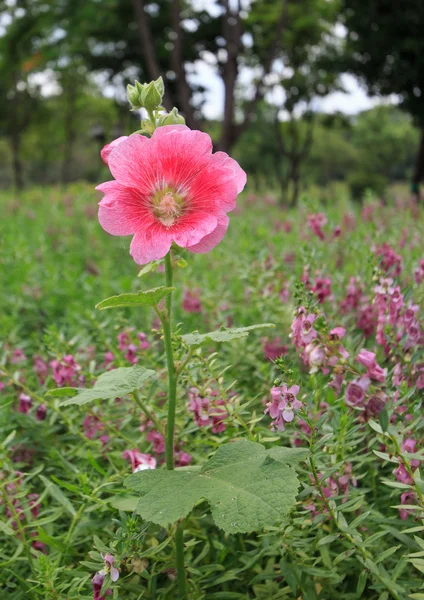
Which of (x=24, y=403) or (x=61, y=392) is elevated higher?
(x=61, y=392)

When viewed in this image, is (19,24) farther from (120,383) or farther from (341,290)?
(120,383)

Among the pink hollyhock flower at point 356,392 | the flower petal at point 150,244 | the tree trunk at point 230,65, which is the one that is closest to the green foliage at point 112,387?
the flower petal at point 150,244

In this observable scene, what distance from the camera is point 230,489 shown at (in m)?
1.32

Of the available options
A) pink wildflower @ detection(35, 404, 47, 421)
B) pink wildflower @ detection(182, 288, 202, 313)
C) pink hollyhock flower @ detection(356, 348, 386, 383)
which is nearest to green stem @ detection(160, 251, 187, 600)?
pink hollyhock flower @ detection(356, 348, 386, 383)

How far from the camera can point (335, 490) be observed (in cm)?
158

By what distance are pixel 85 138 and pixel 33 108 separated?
Answer: 72.8 ft

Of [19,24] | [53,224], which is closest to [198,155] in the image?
[53,224]

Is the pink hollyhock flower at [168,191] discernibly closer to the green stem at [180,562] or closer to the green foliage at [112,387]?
the green foliage at [112,387]

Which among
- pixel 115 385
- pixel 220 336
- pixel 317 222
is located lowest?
pixel 317 222

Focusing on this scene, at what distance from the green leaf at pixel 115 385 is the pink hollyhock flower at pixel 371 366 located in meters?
0.54

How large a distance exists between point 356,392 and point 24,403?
4.06ft

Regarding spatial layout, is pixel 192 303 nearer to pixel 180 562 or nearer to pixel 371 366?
pixel 371 366

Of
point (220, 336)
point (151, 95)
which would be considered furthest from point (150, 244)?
point (151, 95)

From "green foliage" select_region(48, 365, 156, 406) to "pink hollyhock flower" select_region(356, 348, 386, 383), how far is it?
542 millimetres
